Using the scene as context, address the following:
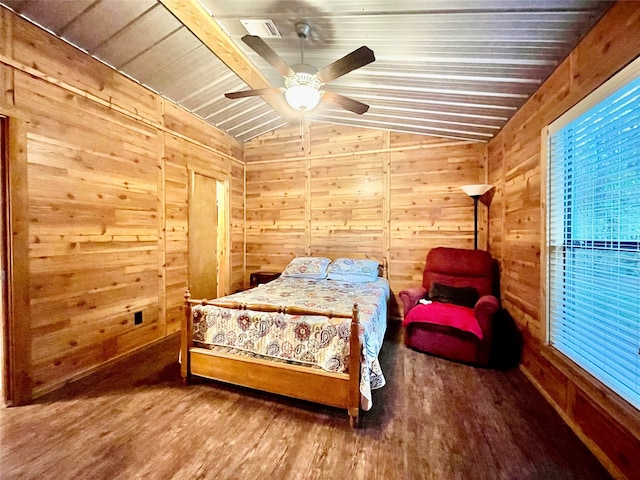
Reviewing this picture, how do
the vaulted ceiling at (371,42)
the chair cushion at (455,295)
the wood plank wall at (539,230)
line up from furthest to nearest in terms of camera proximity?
1. the chair cushion at (455,295)
2. the vaulted ceiling at (371,42)
3. the wood plank wall at (539,230)

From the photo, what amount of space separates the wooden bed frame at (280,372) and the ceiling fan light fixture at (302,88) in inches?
65.2

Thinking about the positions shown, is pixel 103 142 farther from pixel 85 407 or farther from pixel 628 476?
pixel 628 476

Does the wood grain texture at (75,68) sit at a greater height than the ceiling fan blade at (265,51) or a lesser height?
greater

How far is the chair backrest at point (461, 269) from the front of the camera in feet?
10.9

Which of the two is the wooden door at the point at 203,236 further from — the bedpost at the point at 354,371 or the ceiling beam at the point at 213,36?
the bedpost at the point at 354,371

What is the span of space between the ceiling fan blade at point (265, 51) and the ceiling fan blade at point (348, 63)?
274 mm

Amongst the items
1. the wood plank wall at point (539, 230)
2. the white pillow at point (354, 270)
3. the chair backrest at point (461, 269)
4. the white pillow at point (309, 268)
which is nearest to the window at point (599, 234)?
the wood plank wall at point (539, 230)

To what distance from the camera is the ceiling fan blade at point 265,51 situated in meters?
1.91

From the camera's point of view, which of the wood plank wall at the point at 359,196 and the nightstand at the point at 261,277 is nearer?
the wood plank wall at the point at 359,196

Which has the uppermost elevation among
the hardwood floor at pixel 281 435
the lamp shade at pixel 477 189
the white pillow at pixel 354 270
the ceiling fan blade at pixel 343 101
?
the ceiling fan blade at pixel 343 101

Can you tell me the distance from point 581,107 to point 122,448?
11.7 ft

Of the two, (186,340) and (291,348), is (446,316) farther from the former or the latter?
(186,340)

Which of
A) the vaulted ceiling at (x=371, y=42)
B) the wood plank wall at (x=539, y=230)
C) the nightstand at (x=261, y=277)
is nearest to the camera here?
the wood plank wall at (x=539, y=230)

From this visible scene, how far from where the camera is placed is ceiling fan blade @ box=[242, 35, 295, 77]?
1911 mm
